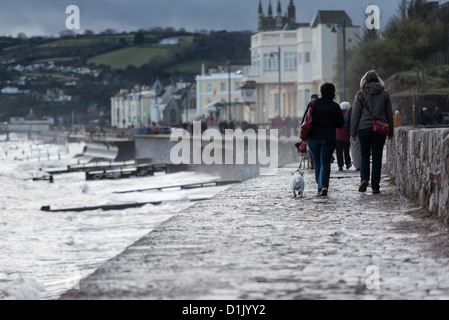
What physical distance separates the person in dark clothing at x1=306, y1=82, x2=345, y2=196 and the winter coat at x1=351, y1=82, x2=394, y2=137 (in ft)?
0.94

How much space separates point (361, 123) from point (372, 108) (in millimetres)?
282

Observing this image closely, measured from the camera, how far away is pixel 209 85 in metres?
120

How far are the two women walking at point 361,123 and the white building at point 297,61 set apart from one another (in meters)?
45.4

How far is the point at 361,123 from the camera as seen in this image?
12.9 m

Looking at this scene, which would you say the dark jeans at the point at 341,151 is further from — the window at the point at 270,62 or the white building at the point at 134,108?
the white building at the point at 134,108

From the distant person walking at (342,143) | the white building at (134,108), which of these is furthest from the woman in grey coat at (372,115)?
the white building at (134,108)

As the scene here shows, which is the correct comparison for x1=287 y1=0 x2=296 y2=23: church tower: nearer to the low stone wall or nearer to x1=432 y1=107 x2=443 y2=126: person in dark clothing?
x1=432 y1=107 x2=443 y2=126: person in dark clothing

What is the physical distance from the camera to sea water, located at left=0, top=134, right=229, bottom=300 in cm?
1675

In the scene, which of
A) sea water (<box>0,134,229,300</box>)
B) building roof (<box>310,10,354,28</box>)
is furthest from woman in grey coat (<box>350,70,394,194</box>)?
building roof (<box>310,10,354,28</box>)

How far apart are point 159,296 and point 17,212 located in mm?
29907

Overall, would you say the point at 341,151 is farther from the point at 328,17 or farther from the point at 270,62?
the point at 270,62

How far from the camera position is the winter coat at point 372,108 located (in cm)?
1280

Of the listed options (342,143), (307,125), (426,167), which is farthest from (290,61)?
(426,167)

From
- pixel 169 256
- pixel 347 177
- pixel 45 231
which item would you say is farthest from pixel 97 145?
pixel 169 256
